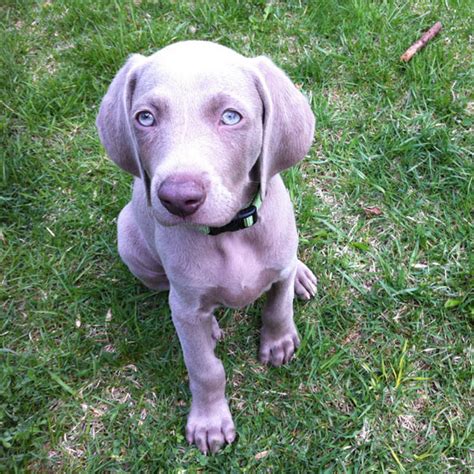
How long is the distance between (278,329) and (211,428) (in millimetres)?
673

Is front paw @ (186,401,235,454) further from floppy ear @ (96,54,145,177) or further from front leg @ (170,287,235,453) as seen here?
floppy ear @ (96,54,145,177)

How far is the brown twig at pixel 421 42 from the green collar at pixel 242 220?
2775 mm

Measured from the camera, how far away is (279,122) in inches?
91.3

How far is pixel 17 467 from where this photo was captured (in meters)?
3.16

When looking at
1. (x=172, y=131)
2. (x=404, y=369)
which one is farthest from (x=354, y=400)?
(x=172, y=131)

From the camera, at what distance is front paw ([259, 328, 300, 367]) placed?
340 centimetres

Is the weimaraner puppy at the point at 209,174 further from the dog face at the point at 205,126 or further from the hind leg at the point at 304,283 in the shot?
the hind leg at the point at 304,283

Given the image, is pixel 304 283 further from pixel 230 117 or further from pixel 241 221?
pixel 230 117

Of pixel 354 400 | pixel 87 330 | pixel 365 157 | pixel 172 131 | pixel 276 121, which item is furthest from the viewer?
pixel 365 157

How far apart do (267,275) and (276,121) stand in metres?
0.80

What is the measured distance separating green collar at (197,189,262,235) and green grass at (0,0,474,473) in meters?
1.25

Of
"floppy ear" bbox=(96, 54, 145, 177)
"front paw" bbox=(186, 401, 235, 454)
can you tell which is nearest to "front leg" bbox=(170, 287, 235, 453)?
"front paw" bbox=(186, 401, 235, 454)

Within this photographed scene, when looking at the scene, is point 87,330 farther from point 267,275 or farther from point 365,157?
point 365,157

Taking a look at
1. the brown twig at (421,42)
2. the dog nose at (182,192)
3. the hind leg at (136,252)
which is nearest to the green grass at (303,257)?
the brown twig at (421,42)
